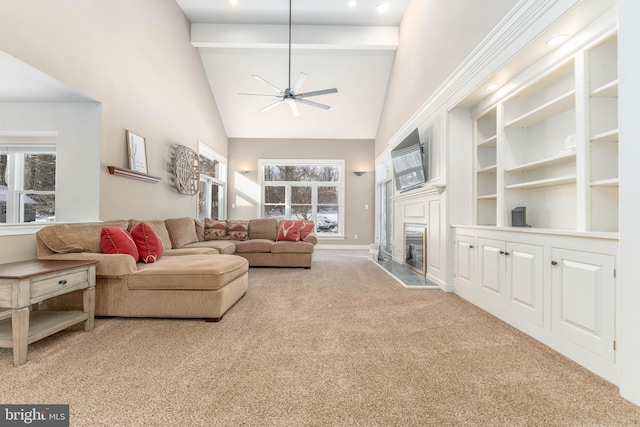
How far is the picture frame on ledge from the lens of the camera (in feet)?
12.5

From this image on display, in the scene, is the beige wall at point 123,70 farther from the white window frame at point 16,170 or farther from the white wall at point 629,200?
the white wall at point 629,200

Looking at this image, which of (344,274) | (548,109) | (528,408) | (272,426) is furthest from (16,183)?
(548,109)

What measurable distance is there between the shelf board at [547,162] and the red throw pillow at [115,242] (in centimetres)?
372

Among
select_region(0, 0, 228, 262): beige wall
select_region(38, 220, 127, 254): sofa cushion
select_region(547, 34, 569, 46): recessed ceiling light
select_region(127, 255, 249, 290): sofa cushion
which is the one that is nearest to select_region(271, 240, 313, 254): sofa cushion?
select_region(0, 0, 228, 262): beige wall

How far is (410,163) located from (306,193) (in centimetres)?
427

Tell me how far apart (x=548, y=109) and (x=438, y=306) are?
6.63 ft

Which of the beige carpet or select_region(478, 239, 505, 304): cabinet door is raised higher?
select_region(478, 239, 505, 304): cabinet door

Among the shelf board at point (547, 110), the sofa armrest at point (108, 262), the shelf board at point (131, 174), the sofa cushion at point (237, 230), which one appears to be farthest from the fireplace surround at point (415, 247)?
the shelf board at point (131, 174)

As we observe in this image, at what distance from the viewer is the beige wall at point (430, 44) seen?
9.38ft

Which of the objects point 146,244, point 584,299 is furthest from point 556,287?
point 146,244

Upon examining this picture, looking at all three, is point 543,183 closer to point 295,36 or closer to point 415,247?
point 415,247

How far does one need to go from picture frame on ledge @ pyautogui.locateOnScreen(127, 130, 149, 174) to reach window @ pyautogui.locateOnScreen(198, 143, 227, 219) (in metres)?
2.06

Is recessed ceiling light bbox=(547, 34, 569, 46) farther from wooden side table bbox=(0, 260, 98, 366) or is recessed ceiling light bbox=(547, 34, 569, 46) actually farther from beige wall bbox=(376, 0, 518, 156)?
wooden side table bbox=(0, 260, 98, 366)

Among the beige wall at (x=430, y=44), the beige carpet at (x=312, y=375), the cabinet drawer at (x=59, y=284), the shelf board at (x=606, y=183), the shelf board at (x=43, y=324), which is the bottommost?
the beige carpet at (x=312, y=375)
